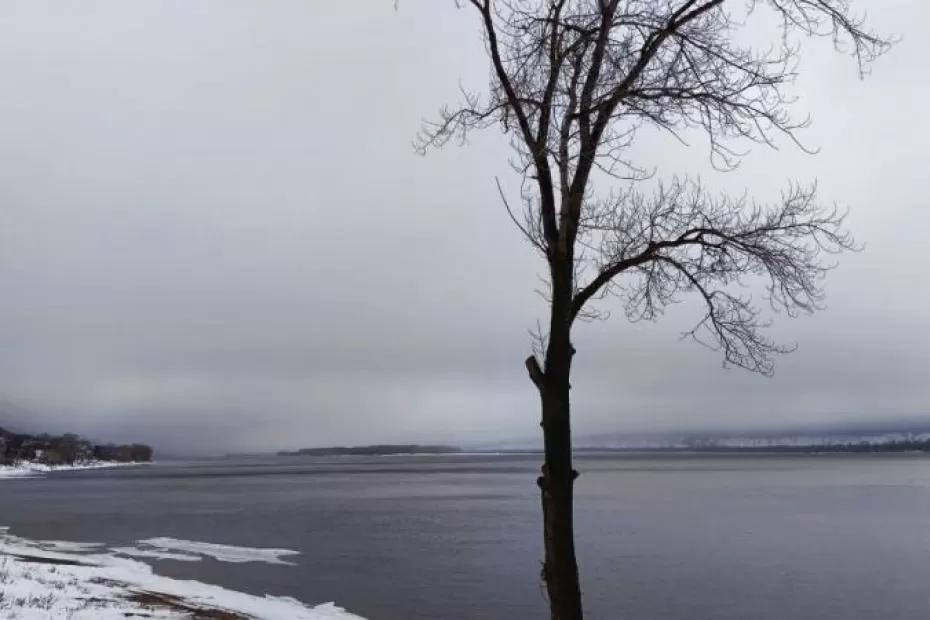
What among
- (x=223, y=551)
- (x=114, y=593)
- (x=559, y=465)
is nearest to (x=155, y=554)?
(x=223, y=551)

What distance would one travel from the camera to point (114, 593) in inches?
766

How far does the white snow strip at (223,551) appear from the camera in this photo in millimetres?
32156

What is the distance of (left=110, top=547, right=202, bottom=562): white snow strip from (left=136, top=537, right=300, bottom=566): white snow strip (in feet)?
2.92

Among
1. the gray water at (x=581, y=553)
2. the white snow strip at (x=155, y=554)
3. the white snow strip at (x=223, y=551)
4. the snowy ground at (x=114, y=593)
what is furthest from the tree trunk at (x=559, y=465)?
the white snow strip at (x=155, y=554)

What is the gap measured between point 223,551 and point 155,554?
292cm

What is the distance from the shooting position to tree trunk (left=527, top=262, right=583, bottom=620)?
A: 758 cm

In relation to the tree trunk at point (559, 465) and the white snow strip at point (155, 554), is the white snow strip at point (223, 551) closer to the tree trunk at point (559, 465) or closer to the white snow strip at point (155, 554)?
the white snow strip at point (155, 554)

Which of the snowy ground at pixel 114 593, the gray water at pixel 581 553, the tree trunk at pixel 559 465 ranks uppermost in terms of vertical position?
the tree trunk at pixel 559 465

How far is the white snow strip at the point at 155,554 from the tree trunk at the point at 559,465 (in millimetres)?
27263

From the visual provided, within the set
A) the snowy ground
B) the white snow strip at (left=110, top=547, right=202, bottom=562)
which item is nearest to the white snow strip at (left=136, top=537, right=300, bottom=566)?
the snowy ground

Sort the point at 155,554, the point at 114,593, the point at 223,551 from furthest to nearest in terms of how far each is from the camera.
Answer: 1. the point at 223,551
2. the point at 155,554
3. the point at 114,593

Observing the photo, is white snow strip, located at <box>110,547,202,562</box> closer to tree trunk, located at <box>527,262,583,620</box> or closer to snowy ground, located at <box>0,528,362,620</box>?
snowy ground, located at <box>0,528,362,620</box>

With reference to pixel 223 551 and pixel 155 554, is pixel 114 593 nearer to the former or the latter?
pixel 155 554

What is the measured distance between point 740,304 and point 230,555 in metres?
29.4
